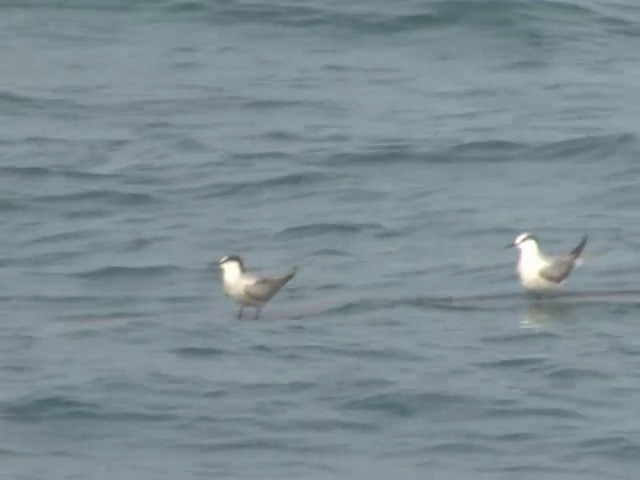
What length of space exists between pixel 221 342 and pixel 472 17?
9776mm

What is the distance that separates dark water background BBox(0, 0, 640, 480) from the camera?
12.6m

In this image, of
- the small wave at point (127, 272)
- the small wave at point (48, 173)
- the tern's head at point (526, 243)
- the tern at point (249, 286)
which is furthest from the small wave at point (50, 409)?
the small wave at point (48, 173)

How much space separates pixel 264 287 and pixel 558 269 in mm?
1881

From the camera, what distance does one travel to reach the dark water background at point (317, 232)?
41.3 feet

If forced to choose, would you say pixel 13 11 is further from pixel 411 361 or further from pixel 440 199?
pixel 411 361

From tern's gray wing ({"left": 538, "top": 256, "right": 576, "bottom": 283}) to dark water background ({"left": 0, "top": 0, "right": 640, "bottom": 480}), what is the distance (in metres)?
0.27

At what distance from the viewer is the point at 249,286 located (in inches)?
565

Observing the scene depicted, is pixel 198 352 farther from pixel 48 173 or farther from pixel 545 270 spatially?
pixel 48 173

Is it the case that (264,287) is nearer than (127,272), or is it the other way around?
(264,287)

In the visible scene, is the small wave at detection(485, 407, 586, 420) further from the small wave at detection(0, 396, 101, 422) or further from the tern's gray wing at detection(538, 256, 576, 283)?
the small wave at detection(0, 396, 101, 422)

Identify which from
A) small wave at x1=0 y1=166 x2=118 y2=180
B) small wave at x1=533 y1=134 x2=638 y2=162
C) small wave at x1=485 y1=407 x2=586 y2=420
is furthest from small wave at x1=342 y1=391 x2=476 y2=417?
small wave at x1=533 y1=134 x2=638 y2=162

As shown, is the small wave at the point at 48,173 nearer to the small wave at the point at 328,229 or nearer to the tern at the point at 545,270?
the small wave at the point at 328,229

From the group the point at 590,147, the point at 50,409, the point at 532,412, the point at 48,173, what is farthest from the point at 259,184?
the point at 532,412

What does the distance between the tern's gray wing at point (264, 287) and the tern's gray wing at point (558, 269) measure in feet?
5.29
